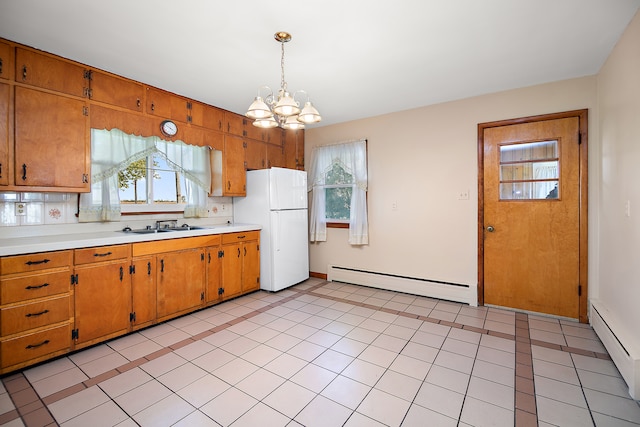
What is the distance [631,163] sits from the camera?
2252 millimetres

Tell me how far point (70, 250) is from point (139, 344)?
1028 mm

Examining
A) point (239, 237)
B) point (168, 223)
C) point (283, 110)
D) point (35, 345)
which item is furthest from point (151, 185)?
point (283, 110)

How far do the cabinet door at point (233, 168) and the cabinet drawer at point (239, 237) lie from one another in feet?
2.00

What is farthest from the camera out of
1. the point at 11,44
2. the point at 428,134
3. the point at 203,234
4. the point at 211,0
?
the point at 428,134

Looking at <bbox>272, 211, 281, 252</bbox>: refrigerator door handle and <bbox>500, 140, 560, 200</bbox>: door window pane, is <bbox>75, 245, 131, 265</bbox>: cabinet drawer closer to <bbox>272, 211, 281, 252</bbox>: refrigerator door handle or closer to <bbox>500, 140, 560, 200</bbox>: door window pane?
<bbox>272, 211, 281, 252</bbox>: refrigerator door handle

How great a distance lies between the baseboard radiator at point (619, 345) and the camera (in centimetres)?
192

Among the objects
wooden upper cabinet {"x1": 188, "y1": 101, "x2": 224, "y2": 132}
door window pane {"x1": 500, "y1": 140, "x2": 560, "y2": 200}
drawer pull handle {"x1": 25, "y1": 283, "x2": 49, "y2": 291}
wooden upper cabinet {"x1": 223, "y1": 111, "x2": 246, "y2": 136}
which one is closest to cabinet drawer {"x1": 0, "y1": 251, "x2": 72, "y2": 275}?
drawer pull handle {"x1": 25, "y1": 283, "x2": 49, "y2": 291}

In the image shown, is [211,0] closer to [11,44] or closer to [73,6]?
[73,6]

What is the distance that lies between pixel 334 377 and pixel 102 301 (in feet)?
7.19

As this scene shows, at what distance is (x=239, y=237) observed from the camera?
13.1ft

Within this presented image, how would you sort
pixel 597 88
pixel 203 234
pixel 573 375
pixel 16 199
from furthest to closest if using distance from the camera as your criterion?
Answer: pixel 203 234, pixel 597 88, pixel 16 199, pixel 573 375

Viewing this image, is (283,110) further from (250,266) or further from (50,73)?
(250,266)

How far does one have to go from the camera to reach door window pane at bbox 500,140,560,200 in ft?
10.8

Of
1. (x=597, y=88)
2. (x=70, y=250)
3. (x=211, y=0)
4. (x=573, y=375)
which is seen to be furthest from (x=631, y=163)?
(x=70, y=250)
